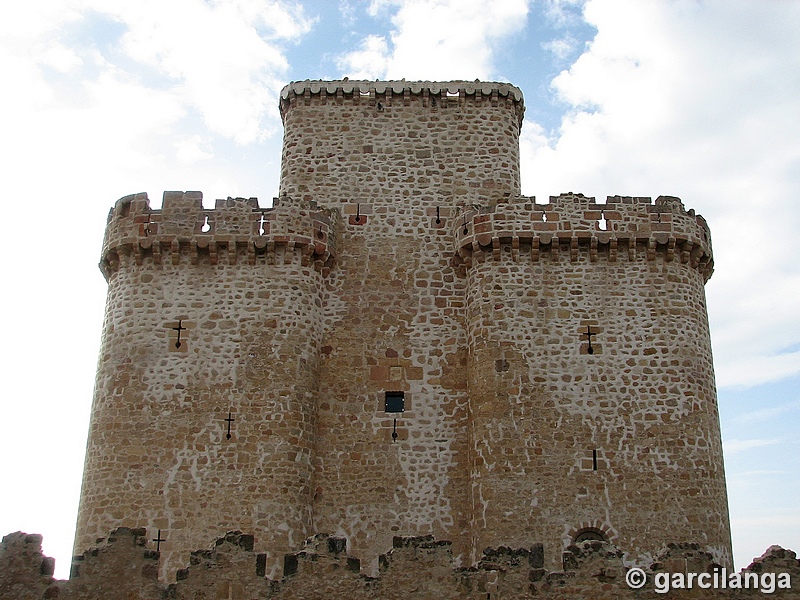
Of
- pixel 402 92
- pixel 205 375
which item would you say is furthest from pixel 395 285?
pixel 402 92

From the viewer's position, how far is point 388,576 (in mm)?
12148

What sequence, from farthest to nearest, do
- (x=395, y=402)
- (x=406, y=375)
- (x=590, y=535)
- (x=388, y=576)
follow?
(x=406, y=375), (x=395, y=402), (x=590, y=535), (x=388, y=576)

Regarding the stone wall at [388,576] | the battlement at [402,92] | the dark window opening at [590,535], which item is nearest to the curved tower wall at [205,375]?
the stone wall at [388,576]

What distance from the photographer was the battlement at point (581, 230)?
17219 millimetres

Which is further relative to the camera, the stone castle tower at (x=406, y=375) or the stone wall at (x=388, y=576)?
the stone castle tower at (x=406, y=375)

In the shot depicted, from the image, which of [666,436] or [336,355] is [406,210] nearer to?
[336,355]

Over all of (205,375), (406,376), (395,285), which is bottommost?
(205,375)

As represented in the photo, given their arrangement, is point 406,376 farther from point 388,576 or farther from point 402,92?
point 402,92

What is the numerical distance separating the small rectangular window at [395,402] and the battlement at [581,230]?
3236mm

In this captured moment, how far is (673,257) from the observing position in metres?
17.4

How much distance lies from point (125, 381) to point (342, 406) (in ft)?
14.6

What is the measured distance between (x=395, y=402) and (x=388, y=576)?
5401mm

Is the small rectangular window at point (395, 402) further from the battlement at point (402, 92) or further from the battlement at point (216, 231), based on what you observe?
the battlement at point (402, 92)

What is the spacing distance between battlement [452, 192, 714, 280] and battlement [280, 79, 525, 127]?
3.50 meters
